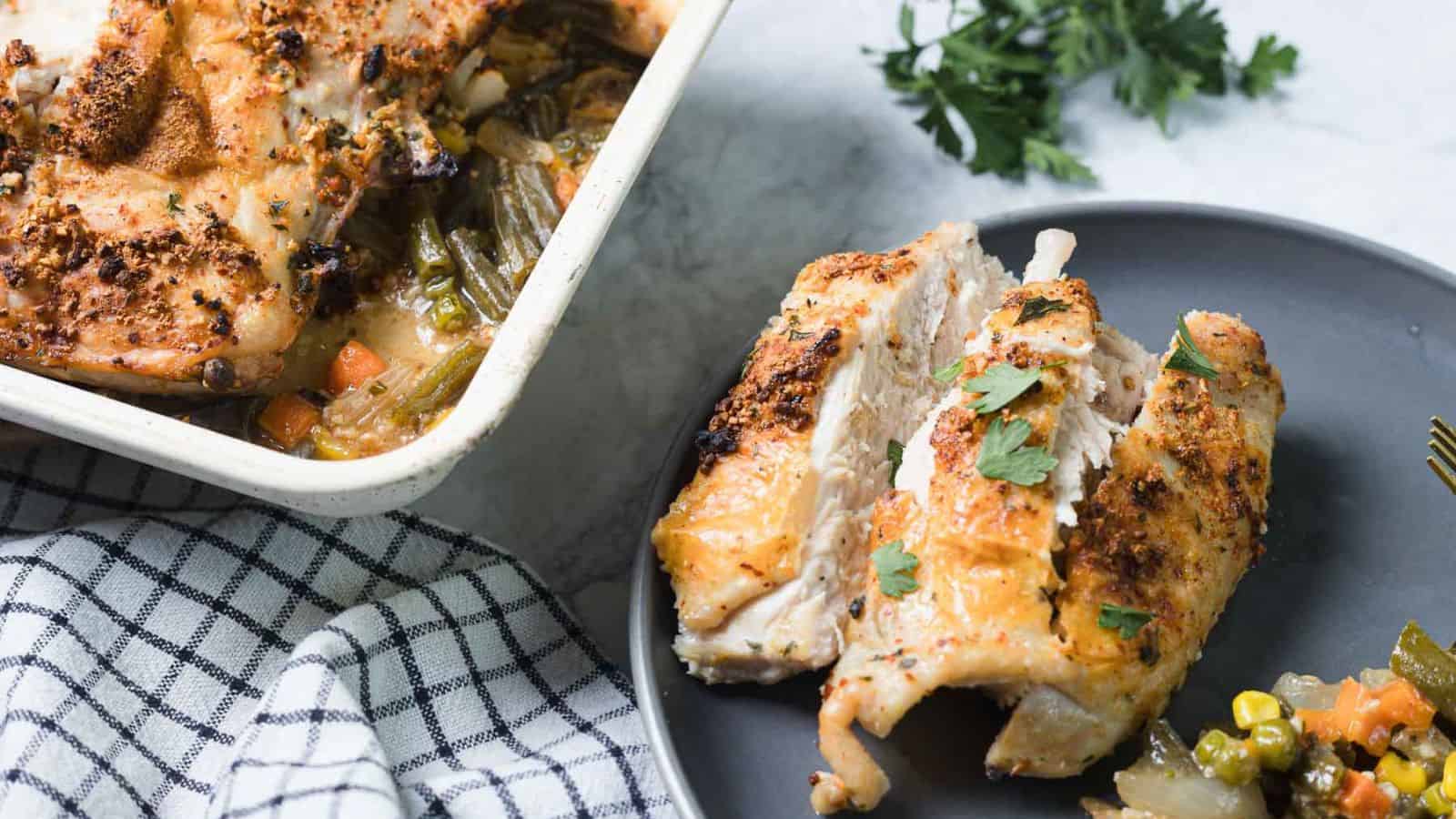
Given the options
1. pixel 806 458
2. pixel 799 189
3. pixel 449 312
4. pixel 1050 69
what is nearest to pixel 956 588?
pixel 806 458

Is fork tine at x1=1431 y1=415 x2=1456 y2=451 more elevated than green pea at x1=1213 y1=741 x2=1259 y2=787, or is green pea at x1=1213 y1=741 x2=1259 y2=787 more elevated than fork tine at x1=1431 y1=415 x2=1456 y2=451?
fork tine at x1=1431 y1=415 x2=1456 y2=451

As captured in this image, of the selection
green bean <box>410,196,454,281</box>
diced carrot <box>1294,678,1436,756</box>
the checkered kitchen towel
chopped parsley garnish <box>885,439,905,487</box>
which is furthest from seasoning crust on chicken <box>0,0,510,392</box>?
diced carrot <box>1294,678,1436,756</box>

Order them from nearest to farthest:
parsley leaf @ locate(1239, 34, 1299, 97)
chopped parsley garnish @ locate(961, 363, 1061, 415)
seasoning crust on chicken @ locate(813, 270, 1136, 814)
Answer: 1. seasoning crust on chicken @ locate(813, 270, 1136, 814)
2. chopped parsley garnish @ locate(961, 363, 1061, 415)
3. parsley leaf @ locate(1239, 34, 1299, 97)

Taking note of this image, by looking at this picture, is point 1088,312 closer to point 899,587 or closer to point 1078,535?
point 1078,535

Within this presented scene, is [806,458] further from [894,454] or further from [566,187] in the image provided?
[566,187]

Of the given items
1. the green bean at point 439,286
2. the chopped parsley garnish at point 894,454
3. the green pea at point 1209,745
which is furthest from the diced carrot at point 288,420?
the green pea at point 1209,745

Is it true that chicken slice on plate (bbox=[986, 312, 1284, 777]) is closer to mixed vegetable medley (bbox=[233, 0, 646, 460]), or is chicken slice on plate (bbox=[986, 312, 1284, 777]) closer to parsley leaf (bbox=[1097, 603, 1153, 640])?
parsley leaf (bbox=[1097, 603, 1153, 640])

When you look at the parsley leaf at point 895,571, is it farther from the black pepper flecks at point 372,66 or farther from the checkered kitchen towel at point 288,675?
the black pepper flecks at point 372,66
